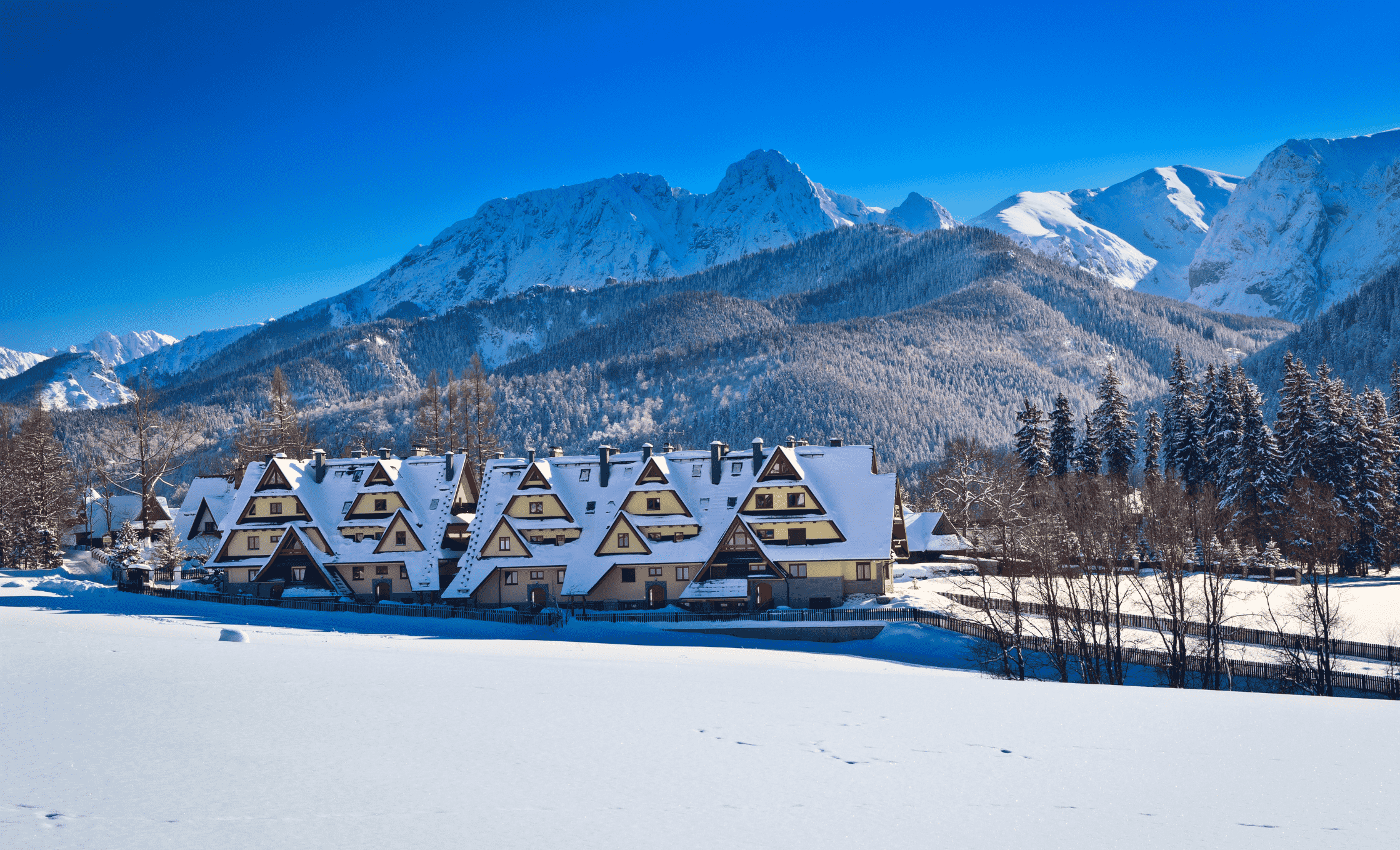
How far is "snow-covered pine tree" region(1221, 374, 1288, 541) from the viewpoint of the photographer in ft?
218

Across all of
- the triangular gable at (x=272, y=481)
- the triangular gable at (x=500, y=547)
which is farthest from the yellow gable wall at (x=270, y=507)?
the triangular gable at (x=500, y=547)

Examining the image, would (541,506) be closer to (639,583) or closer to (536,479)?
(536,479)

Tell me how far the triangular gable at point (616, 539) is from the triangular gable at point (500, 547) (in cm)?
452

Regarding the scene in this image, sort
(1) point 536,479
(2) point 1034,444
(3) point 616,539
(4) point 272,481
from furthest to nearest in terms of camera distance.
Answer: (2) point 1034,444, (4) point 272,481, (1) point 536,479, (3) point 616,539

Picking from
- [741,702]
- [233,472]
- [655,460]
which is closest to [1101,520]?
[655,460]

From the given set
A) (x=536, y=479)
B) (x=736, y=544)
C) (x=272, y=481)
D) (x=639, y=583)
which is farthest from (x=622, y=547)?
(x=272, y=481)

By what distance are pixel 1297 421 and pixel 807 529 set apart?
40.5 metres

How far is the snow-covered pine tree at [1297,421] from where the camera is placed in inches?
2576

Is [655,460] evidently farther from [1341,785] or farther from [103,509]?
[103,509]

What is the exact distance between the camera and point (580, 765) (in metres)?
13.6

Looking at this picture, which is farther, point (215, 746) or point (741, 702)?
point (741, 702)

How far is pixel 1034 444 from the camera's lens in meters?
82.4

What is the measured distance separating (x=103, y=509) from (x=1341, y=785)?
104223 mm

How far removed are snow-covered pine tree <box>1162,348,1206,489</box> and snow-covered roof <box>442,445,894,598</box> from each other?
37.0 m
